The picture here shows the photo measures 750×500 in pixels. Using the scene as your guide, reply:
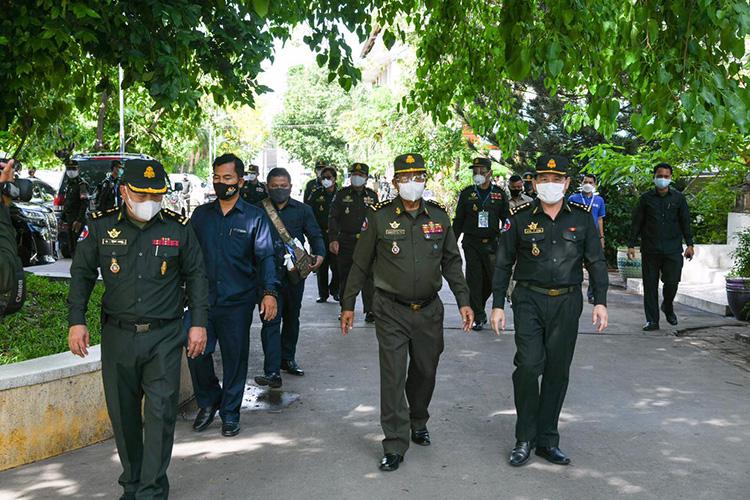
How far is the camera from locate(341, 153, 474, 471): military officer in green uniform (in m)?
6.07

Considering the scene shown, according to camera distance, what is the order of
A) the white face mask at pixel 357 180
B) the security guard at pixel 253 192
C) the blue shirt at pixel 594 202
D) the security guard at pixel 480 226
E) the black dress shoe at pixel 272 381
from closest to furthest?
the black dress shoe at pixel 272 381 < the security guard at pixel 480 226 < the white face mask at pixel 357 180 < the security guard at pixel 253 192 < the blue shirt at pixel 594 202

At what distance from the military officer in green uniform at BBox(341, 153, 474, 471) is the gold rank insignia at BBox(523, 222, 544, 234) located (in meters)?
0.51

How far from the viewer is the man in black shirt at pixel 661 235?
37.9 feet

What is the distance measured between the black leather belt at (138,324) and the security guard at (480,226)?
674 centimetres

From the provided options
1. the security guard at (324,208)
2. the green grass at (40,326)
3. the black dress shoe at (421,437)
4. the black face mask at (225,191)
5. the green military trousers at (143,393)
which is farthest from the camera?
the security guard at (324,208)

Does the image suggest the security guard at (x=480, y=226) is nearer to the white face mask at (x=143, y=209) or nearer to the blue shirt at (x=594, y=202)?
the blue shirt at (x=594, y=202)

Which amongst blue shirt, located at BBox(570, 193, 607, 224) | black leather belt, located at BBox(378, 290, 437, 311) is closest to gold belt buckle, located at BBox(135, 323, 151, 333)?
black leather belt, located at BBox(378, 290, 437, 311)

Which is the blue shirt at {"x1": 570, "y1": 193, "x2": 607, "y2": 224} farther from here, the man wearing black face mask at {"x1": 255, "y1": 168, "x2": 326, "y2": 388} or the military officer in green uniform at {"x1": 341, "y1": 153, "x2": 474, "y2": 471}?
the military officer in green uniform at {"x1": 341, "y1": 153, "x2": 474, "y2": 471}

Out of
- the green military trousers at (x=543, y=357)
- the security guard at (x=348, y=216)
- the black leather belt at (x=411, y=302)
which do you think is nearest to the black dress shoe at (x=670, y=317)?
the security guard at (x=348, y=216)

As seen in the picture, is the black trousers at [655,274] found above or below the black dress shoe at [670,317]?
above

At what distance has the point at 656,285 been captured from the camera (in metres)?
11.5

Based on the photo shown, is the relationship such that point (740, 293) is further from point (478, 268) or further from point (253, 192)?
point (253, 192)

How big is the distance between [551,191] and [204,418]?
9.97 feet

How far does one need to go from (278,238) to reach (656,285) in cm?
543
